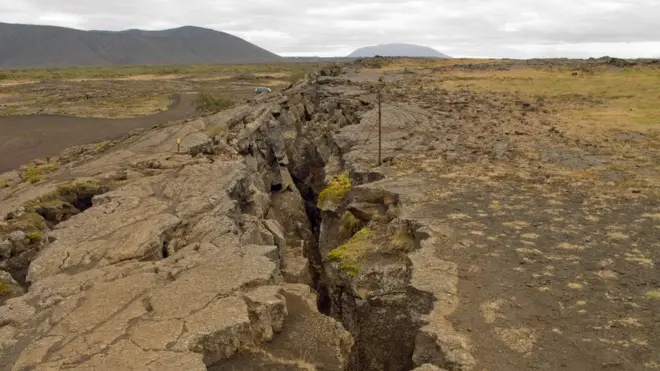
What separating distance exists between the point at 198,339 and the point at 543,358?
5555mm

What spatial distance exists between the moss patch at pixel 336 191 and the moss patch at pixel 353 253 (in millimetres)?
3881

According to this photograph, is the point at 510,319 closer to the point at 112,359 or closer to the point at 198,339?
the point at 198,339

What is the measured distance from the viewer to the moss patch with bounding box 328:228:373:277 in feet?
41.5

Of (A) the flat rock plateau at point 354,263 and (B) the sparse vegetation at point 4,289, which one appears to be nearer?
(A) the flat rock plateau at point 354,263

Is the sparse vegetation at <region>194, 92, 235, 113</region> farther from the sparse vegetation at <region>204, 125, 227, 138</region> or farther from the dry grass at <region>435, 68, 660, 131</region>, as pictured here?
the sparse vegetation at <region>204, 125, 227, 138</region>

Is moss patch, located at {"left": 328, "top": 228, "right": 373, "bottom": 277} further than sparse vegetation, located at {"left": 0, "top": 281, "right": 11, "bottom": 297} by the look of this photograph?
Yes

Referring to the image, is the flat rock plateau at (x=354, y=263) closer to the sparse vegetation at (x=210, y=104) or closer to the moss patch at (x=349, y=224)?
the moss patch at (x=349, y=224)

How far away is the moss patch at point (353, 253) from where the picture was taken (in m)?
12.7

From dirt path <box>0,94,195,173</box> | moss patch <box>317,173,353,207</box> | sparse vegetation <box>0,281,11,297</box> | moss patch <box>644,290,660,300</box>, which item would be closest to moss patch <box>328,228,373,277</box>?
moss patch <box>317,173,353,207</box>

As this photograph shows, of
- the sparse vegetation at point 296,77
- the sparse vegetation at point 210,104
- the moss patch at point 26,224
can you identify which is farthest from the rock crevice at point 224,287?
the sparse vegetation at point 296,77

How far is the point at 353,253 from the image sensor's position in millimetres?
13219

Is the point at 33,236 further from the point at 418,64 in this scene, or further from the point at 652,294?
the point at 418,64

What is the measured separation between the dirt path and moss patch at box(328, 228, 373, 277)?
28.4 meters

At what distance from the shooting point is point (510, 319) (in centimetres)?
920
